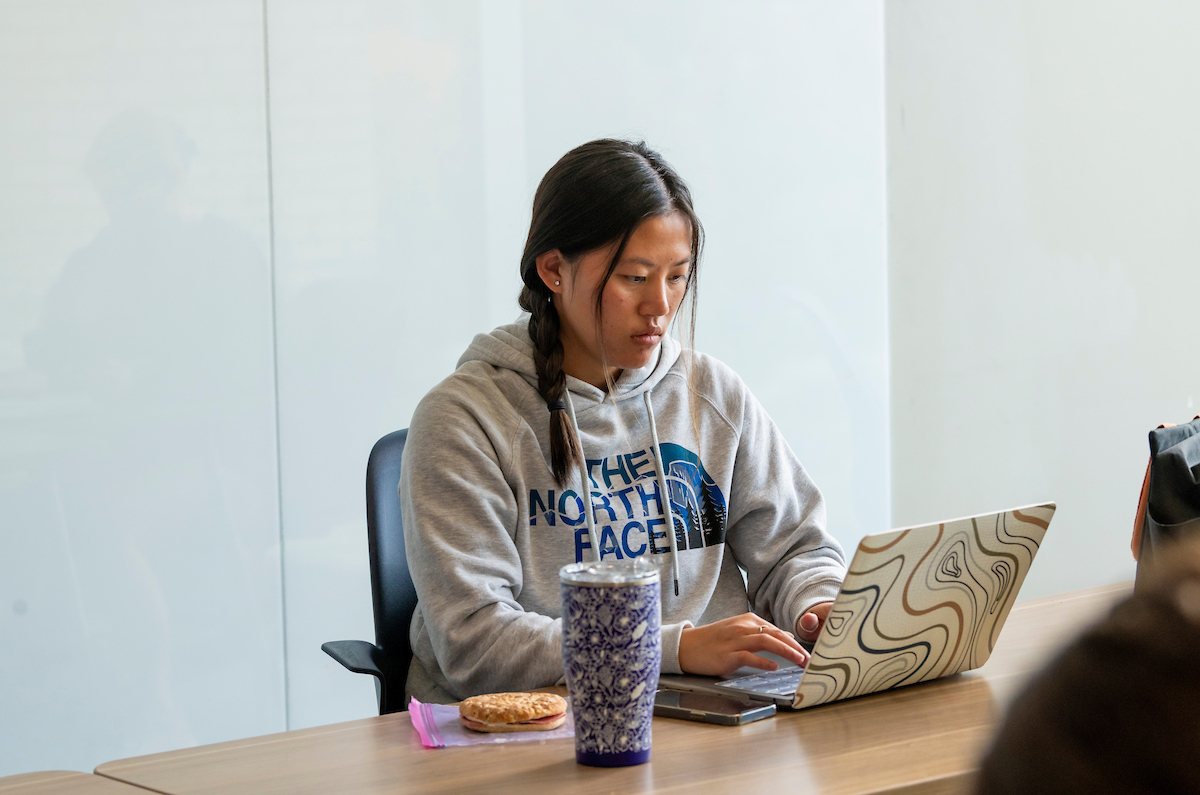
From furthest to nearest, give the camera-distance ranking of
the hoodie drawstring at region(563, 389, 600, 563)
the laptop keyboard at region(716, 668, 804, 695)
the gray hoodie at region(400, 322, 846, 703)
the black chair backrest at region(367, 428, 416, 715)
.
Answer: the black chair backrest at region(367, 428, 416, 715), the hoodie drawstring at region(563, 389, 600, 563), the gray hoodie at region(400, 322, 846, 703), the laptop keyboard at region(716, 668, 804, 695)

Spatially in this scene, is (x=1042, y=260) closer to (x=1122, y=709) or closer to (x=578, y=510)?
(x=578, y=510)

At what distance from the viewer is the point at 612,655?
883 mm

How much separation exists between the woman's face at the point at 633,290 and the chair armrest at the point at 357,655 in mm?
518

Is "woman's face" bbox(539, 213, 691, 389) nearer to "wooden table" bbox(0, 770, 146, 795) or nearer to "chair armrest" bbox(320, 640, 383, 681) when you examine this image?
"chair armrest" bbox(320, 640, 383, 681)

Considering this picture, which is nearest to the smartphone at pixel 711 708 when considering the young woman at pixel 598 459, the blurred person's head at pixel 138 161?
the young woman at pixel 598 459

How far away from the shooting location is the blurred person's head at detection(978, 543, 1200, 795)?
9.6 inches

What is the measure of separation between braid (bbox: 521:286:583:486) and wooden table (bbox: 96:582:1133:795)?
1.63 feet

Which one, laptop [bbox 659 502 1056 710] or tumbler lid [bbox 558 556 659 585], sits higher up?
tumbler lid [bbox 558 556 659 585]

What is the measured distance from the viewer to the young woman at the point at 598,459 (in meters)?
1.42

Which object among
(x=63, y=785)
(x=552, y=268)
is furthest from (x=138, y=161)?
(x=63, y=785)

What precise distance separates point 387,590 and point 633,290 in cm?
58

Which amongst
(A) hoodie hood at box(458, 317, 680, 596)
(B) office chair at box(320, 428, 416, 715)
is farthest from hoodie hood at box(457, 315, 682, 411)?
(B) office chair at box(320, 428, 416, 715)

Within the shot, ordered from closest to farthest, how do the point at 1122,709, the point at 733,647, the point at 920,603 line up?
1. the point at 1122,709
2. the point at 920,603
3. the point at 733,647

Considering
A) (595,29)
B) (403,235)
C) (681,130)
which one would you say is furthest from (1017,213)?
(403,235)
